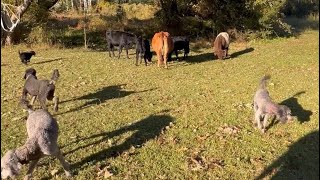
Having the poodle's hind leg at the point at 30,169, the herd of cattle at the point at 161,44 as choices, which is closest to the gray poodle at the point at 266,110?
the poodle's hind leg at the point at 30,169

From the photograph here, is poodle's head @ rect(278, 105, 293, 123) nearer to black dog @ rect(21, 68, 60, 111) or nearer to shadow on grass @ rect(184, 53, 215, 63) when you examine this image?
black dog @ rect(21, 68, 60, 111)

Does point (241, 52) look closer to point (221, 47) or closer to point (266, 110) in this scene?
point (221, 47)

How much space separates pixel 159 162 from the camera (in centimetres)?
839

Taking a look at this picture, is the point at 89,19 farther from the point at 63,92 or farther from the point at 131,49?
the point at 63,92

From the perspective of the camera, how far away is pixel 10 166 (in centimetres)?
645

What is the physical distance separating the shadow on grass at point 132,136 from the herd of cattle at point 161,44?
7.94 m

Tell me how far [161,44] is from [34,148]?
12314 mm

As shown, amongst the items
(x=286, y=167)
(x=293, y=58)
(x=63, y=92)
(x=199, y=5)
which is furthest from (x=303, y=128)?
(x=199, y=5)

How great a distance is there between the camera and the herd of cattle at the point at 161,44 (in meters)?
18.7

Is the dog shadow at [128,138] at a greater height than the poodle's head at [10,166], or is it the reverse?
the poodle's head at [10,166]

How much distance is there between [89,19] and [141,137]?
28.4 meters

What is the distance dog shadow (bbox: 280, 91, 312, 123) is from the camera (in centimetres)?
1112

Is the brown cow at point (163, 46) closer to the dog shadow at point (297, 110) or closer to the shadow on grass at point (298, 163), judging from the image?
the dog shadow at point (297, 110)

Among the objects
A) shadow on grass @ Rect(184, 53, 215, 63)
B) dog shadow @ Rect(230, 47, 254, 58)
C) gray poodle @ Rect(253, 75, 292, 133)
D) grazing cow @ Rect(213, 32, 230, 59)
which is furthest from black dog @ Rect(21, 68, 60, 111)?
dog shadow @ Rect(230, 47, 254, 58)
